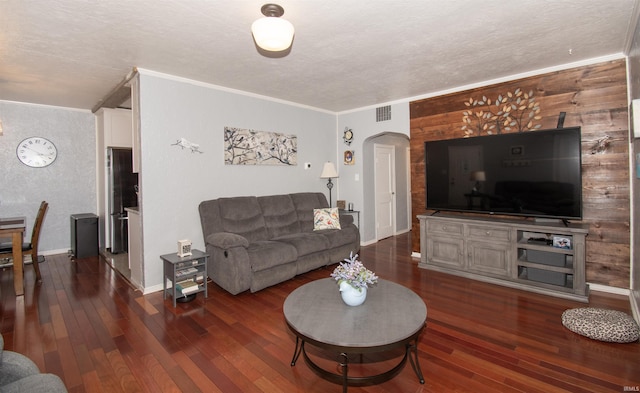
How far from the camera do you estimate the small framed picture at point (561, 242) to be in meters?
3.33

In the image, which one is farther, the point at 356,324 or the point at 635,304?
the point at 635,304

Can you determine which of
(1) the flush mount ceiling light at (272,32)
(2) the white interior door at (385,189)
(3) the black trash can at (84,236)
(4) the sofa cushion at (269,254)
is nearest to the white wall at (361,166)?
(2) the white interior door at (385,189)

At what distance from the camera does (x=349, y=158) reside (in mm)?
5953

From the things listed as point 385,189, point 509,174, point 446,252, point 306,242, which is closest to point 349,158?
point 385,189

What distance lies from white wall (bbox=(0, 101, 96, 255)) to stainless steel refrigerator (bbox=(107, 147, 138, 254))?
31.5 inches

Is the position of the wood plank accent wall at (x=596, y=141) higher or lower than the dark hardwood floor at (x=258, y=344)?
higher

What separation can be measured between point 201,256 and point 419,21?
10.4 feet

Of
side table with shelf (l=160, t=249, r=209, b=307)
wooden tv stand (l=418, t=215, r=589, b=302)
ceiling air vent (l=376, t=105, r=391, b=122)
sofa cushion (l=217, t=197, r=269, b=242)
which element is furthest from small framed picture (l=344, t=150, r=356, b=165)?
side table with shelf (l=160, t=249, r=209, b=307)

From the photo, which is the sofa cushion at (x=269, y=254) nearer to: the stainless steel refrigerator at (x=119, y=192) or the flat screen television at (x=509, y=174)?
the flat screen television at (x=509, y=174)

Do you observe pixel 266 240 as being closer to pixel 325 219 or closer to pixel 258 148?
pixel 325 219

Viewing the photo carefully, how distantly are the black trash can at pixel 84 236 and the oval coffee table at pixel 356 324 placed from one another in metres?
4.70

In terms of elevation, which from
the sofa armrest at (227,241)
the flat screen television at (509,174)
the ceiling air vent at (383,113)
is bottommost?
the sofa armrest at (227,241)

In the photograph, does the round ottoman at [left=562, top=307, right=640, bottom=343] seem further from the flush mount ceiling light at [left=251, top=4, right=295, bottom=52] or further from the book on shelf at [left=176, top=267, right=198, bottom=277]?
the book on shelf at [left=176, top=267, right=198, bottom=277]

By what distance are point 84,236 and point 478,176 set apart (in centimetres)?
627
